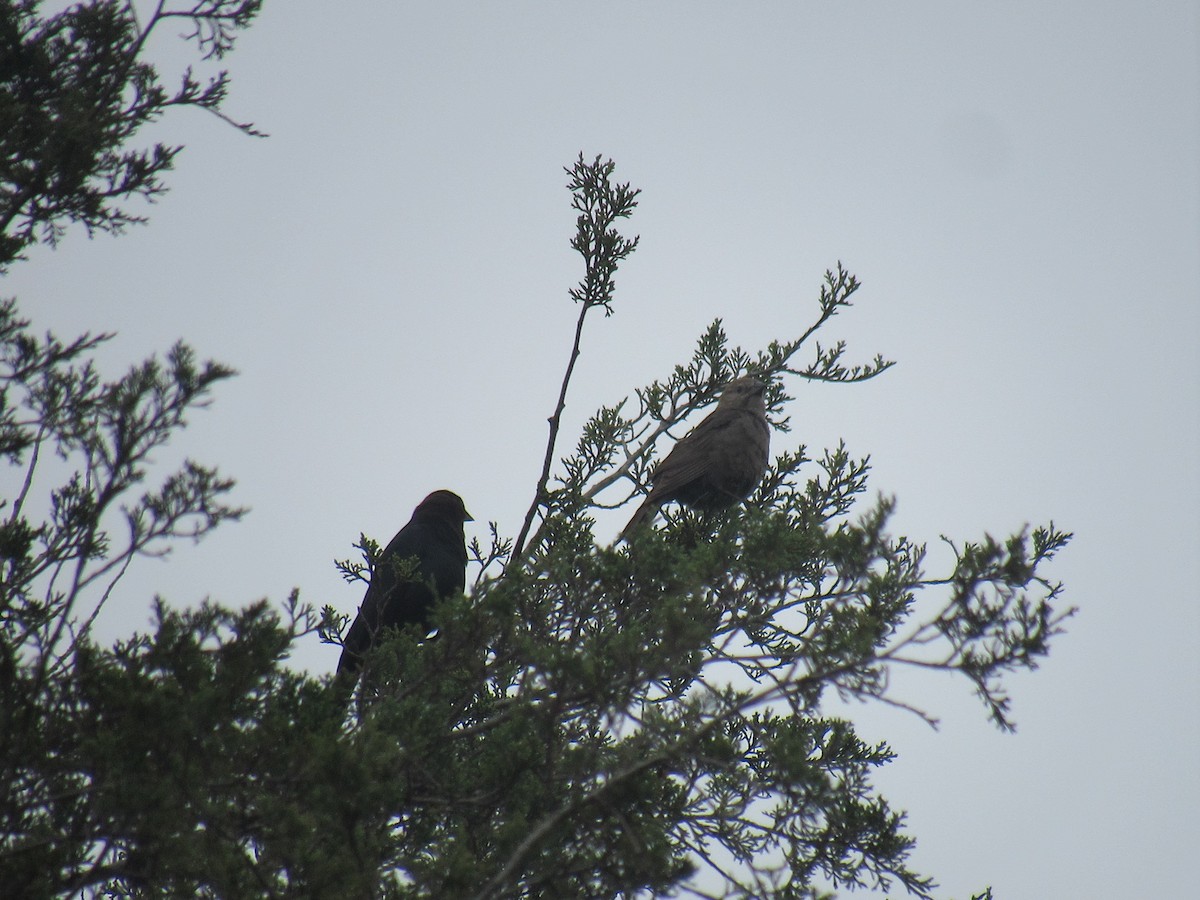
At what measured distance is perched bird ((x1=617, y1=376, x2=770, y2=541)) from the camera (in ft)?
22.7

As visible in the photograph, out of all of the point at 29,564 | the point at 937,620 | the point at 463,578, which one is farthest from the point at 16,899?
the point at 463,578

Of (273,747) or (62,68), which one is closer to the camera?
(273,747)

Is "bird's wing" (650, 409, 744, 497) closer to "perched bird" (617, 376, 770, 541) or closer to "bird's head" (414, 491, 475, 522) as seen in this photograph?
"perched bird" (617, 376, 770, 541)

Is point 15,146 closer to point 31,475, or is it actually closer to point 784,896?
point 31,475

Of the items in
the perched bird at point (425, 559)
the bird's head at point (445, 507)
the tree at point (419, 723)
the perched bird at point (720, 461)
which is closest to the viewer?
the tree at point (419, 723)

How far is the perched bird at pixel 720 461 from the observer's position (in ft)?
22.7

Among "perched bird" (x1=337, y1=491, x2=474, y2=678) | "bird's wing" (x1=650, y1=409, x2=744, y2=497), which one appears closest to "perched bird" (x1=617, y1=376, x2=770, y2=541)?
"bird's wing" (x1=650, y1=409, x2=744, y2=497)

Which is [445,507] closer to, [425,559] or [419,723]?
[425,559]

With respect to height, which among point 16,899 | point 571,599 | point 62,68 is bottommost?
point 16,899

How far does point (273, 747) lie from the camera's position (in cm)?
314

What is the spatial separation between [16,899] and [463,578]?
4.31 metres

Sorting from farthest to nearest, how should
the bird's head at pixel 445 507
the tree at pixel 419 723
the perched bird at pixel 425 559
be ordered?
the bird's head at pixel 445 507 → the perched bird at pixel 425 559 → the tree at pixel 419 723

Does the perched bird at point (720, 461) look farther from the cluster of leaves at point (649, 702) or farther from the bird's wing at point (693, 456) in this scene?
the cluster of leaves at point (649, 702)

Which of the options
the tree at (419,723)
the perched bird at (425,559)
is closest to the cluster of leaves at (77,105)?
the tree at (419,723)
